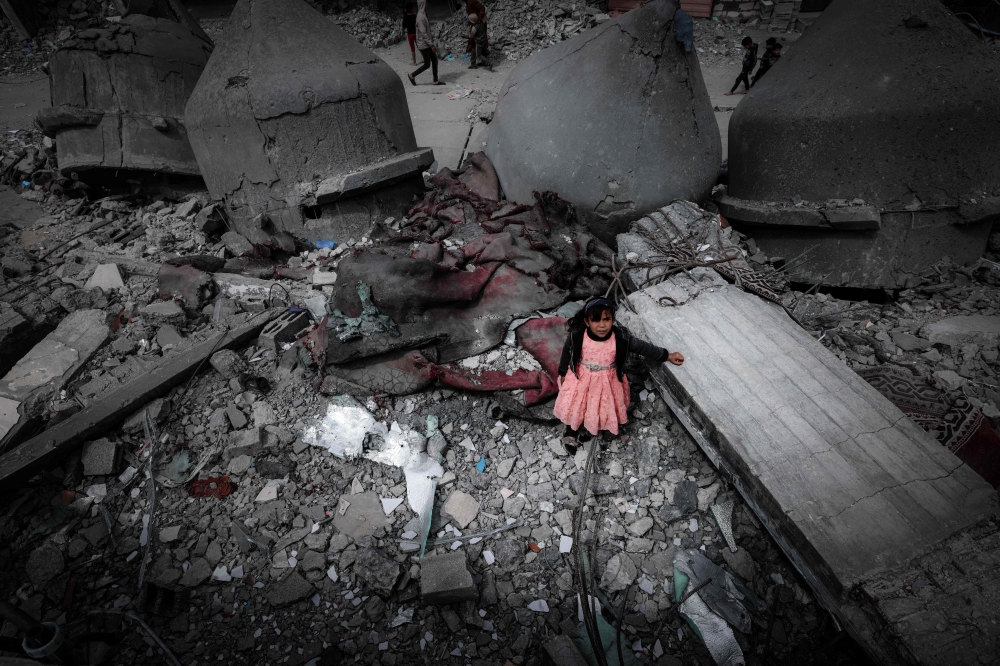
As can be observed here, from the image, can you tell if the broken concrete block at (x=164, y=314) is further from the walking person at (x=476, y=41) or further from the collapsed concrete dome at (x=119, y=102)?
the walking person at (x=476, y=41)

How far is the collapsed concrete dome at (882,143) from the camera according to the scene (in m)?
3.21

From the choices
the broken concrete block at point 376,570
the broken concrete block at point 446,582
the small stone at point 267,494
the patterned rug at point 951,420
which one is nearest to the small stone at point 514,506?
the broken concrete block at point 446,582

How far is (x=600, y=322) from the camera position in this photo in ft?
7.21

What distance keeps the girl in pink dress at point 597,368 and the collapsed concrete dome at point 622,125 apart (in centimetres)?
186

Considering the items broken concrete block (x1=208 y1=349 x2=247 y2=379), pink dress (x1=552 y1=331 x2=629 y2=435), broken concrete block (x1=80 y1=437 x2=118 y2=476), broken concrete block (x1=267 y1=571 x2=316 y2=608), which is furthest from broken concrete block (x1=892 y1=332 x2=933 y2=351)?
broken concrete block (x1=80 y1=437 x2=118 y2=476)

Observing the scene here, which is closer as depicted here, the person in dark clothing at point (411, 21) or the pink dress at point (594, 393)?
the pink dress at point (594, 393)

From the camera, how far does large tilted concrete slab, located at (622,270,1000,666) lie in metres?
1.57

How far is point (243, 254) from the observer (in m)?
4.30

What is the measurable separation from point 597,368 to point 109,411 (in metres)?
2.91

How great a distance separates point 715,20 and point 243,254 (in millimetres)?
10956

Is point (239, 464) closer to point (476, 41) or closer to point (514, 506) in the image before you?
point (514, 506)

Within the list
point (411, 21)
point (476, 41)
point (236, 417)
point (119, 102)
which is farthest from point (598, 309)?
point (411, 21)

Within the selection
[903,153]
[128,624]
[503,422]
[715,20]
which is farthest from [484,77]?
[128,624]

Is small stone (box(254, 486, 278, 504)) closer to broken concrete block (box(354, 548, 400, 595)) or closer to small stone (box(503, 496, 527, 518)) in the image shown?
broken concrete block (box(354, 548, 400, 595))
